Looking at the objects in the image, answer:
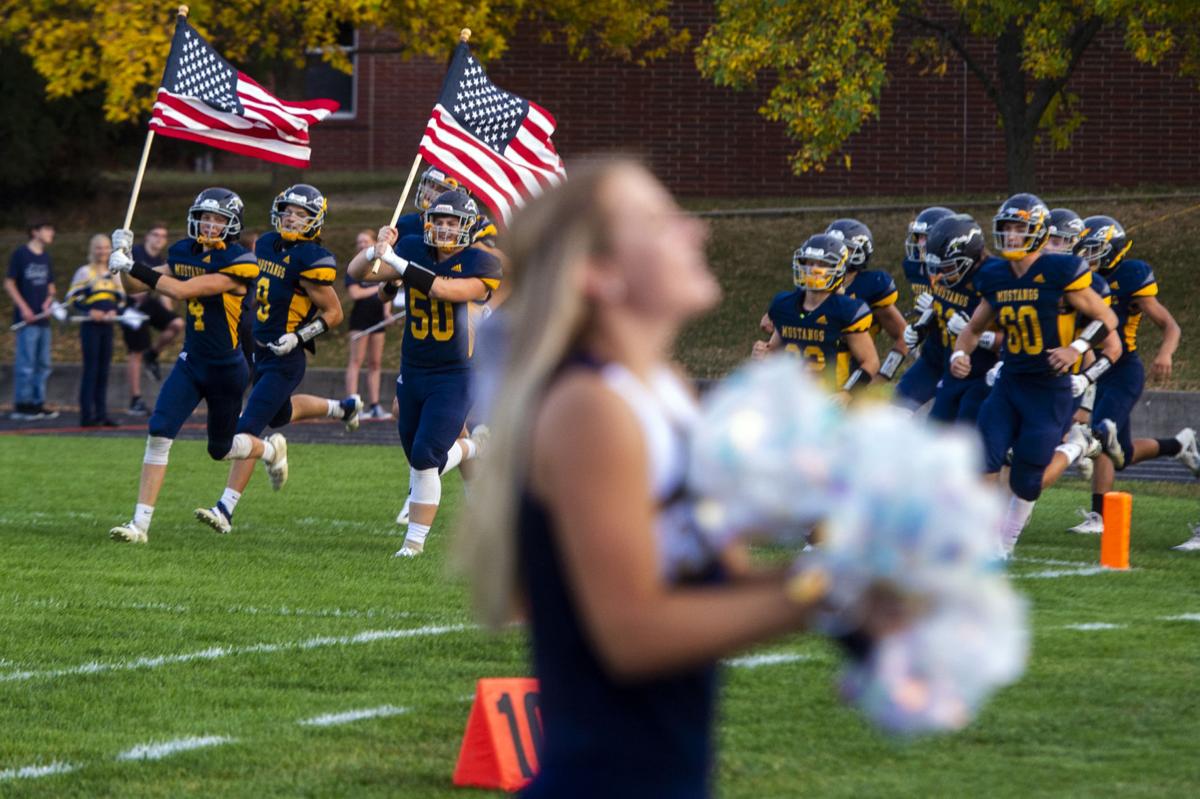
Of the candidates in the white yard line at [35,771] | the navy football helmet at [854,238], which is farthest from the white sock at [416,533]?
the white yard line at [35,771]

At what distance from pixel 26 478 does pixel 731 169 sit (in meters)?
15.2

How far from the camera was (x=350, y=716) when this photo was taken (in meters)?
6.64

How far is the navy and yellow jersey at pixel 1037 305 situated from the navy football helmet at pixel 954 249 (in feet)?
4.73

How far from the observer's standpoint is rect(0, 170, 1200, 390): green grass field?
22594 millimetres

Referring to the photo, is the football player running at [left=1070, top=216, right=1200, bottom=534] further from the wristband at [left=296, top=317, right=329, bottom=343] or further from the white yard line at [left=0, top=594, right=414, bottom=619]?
the white yard line at [left=0, top=594, right=414, bottom=619]

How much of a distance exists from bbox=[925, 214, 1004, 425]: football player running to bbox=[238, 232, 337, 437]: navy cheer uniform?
3.82 meters

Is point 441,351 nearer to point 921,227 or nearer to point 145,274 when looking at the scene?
point 145,274

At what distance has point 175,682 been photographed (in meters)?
7.27

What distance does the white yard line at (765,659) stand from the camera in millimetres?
7422

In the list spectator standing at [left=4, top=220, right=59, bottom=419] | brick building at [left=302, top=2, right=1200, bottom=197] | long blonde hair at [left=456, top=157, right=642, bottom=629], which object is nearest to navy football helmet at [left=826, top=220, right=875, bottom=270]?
long blonde hair at [left=456, top=157, right=642, bottom=629]

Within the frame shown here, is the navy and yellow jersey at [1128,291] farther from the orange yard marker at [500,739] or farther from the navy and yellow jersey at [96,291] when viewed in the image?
the navy and yellow jersey at [96,291]

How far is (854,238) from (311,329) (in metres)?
3.36

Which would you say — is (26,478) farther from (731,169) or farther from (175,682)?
(731,169)

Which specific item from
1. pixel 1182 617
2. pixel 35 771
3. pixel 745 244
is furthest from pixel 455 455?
pixel 745 244
